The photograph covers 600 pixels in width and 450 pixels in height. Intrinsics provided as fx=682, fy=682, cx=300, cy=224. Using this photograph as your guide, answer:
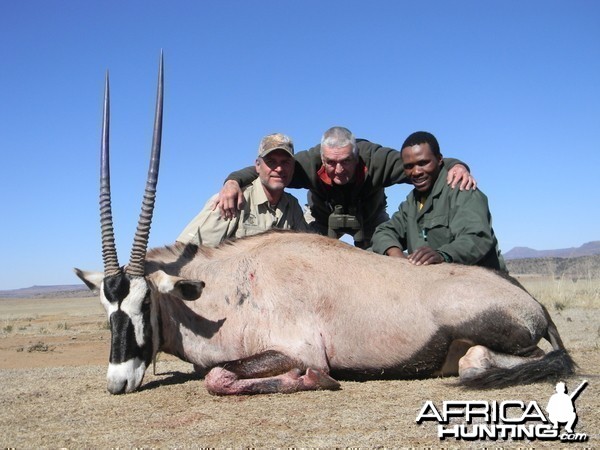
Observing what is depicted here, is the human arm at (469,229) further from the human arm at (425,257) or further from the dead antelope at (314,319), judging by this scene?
the dead antelope at (314,319)

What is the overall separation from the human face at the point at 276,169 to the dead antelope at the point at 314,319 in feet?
5.99

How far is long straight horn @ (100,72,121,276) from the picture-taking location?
612 centimetres

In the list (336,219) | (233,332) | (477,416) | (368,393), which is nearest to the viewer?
(477,416)

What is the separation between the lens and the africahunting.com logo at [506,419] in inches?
150

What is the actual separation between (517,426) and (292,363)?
7.28 feet

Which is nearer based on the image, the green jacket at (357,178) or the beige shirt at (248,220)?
the beige shirt at (248,220)

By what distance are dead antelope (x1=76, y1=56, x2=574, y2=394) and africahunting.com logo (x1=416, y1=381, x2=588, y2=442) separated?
924 mm

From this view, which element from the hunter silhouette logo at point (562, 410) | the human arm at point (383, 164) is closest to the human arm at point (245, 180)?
the human arm at point (383, 164)

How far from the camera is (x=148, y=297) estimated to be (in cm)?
597

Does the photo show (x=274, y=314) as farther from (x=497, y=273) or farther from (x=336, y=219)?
(x=336, y=219)

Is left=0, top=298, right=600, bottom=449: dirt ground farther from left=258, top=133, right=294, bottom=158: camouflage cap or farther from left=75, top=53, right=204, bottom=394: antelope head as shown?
left=258, top=133, right=294, bottom=158: camouflage cap

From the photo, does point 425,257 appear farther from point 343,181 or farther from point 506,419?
point 343,181

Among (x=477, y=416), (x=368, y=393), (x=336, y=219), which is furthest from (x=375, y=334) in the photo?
(x=336, y=219)

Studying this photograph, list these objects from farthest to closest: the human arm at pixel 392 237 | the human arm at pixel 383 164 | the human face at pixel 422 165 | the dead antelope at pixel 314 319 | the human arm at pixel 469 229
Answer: the human arm at pixel 383 164 < the human face at pixel 422 165 < the human arm at pixel 392 237 < the human arm at pixel 469 229 < the dead antelope at pixel 314 319
